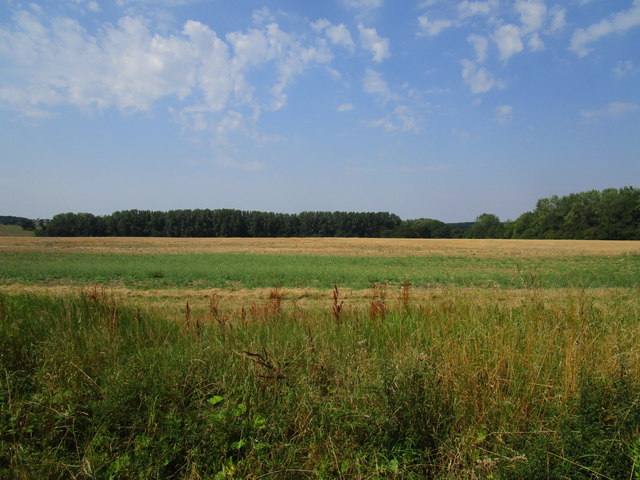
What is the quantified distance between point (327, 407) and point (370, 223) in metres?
128

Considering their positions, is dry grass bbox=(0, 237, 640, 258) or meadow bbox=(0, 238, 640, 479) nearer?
meadow bbox=(0, 238, 640, 479)

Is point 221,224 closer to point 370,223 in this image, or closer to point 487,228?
point 370,223

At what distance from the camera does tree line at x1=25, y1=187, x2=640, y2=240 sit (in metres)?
88.7

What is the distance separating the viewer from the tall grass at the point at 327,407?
9.44ft

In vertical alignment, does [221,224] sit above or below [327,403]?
above

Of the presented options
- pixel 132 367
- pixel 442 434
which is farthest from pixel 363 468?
pixel 132 367

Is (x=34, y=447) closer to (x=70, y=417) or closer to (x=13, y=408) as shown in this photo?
(x=70, y=417)

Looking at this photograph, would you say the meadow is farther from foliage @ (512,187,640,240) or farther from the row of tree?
the row of tree

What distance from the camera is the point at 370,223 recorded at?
12938 centimetres

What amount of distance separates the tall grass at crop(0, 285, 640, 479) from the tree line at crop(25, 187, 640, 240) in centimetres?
10207

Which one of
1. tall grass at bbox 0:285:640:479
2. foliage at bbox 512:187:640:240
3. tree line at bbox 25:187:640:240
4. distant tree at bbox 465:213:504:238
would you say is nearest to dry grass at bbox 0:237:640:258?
foliage at bbox 512:187:640:240

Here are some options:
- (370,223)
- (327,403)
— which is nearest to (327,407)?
(327,403)

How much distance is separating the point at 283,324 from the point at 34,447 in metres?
3.45

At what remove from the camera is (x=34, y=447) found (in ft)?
10.5
